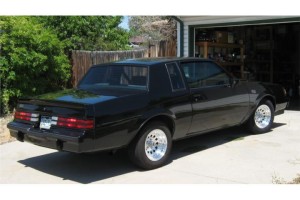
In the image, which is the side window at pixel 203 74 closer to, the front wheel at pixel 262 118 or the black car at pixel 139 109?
the black car at pixel 139 109

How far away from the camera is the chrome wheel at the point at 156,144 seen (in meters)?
5.91

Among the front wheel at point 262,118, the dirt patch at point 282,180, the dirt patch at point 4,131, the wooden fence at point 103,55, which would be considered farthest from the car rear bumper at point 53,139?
the wooden fence at point 103,55

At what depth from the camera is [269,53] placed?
14.8m

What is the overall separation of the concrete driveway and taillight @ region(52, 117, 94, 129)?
0.77 metres

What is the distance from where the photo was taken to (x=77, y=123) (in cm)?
530

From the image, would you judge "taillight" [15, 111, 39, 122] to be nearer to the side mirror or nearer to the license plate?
the license plate

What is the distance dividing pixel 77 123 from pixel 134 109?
0.81 meters

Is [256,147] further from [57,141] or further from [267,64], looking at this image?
[267,64]

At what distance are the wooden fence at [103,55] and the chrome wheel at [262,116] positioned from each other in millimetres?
5517

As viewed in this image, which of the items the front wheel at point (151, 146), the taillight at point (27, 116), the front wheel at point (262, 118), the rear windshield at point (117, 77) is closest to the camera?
the front wheel at point (151, 146)

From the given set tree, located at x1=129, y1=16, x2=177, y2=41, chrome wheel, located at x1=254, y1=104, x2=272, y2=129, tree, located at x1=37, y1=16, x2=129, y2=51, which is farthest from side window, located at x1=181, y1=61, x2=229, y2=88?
tree, located at x1=129, y1=16, x2=177, y2=41

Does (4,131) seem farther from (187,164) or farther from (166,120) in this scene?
(187,164)

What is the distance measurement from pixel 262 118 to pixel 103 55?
6.64 m
